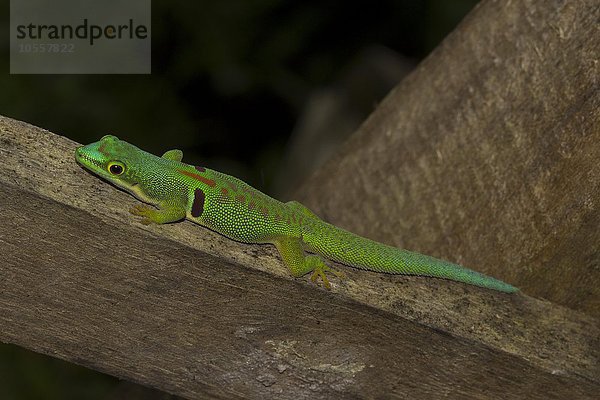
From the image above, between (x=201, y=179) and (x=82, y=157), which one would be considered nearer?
(x=82, y=157)

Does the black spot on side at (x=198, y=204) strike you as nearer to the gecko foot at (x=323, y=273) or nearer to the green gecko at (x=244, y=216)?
the green gecko at (x=244, y=216)

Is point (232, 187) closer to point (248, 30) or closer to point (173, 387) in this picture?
point (173, 387)

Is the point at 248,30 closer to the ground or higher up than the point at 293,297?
higher up

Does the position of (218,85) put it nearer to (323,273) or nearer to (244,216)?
(244,216)

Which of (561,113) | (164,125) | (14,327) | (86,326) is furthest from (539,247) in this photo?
(164,125)

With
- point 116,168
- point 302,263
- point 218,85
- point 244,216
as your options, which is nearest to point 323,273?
point 302,263

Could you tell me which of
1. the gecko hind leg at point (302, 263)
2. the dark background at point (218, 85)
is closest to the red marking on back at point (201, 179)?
the gecko hind leg at point (302, 263)

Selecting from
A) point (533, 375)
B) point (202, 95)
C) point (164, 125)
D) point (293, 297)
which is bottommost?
point (533, 375)
